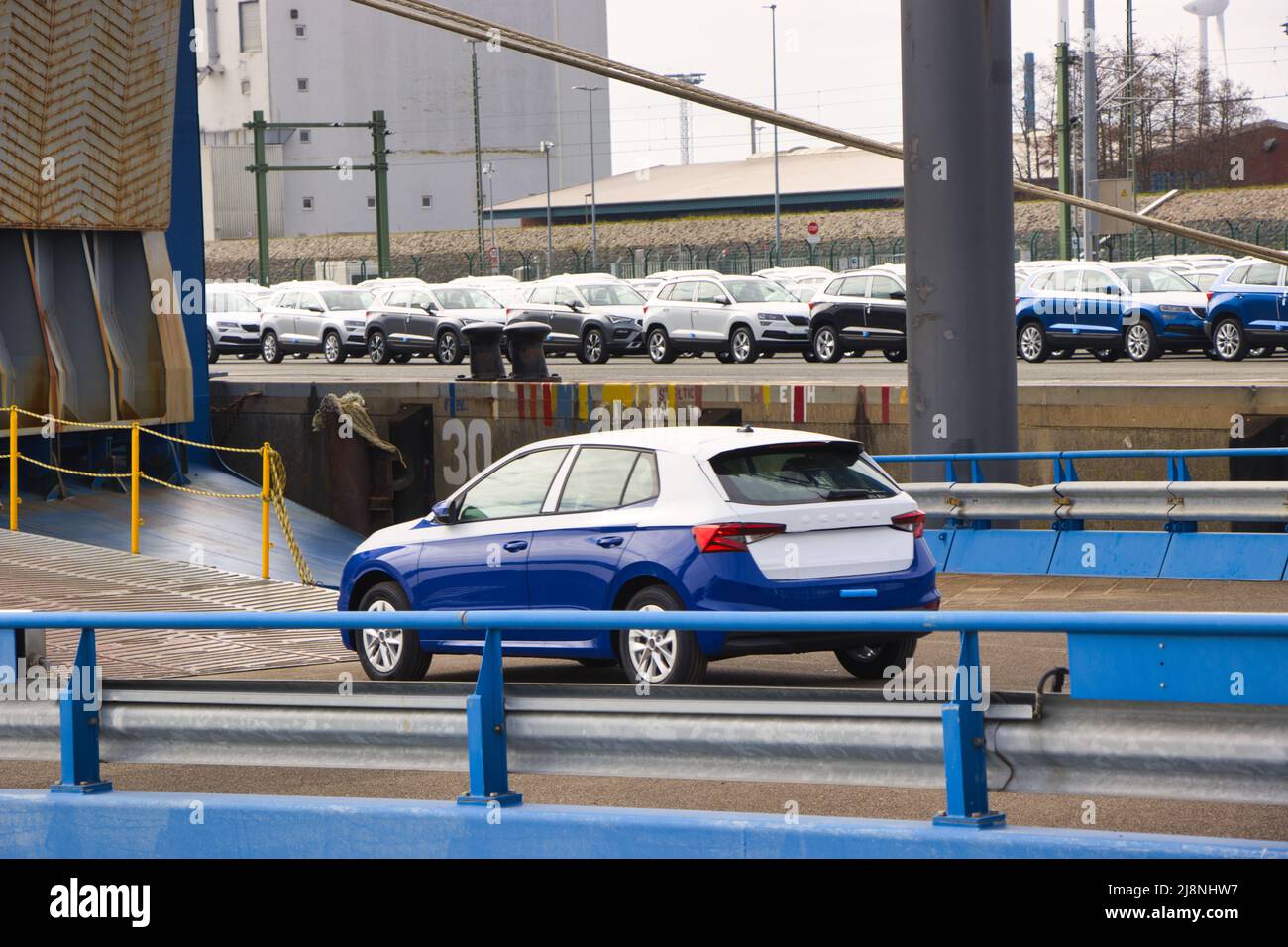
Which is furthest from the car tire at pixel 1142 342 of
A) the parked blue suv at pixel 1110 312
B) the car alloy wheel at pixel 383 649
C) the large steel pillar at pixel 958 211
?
the car alloy wheel at pixel 383 649

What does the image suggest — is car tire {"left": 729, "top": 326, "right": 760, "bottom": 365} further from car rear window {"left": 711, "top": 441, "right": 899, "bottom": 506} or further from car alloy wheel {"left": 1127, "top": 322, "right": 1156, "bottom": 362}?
car rear window {"left": 711, "top": 441, "right": 899, "bottom": 506}

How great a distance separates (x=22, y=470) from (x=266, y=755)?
17463 mm

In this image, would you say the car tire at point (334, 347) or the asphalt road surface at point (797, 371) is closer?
the asphalt road surface at point (797, 371)

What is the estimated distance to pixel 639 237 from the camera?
292ft

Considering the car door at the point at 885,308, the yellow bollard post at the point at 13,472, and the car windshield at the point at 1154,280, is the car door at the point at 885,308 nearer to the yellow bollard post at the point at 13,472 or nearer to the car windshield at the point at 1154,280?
the car windshield at the point at 1154,280

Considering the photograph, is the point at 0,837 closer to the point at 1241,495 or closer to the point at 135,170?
the point at 1241,495

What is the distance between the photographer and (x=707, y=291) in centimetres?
3862

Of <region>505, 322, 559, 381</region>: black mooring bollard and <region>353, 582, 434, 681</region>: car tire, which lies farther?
<region>505, 322, 559, 381</region>: black mooring bollard

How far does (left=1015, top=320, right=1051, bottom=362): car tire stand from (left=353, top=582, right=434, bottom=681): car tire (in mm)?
23824

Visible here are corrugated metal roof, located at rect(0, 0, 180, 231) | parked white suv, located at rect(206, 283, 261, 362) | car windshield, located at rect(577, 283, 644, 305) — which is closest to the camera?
corrugated metal roof, located at rect(0, 0, 180, 231)

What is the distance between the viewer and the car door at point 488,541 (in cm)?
1138

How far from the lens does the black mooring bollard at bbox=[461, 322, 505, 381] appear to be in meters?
28.8

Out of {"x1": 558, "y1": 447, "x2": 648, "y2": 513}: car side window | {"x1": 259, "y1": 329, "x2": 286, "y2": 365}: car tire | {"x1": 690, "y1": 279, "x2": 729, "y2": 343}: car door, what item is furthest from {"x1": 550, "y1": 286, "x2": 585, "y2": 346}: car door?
{"x1": 558, "y1": 447, "x2": 648, "y2": 513}: car side window

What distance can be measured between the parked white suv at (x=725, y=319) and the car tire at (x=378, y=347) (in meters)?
7.28
